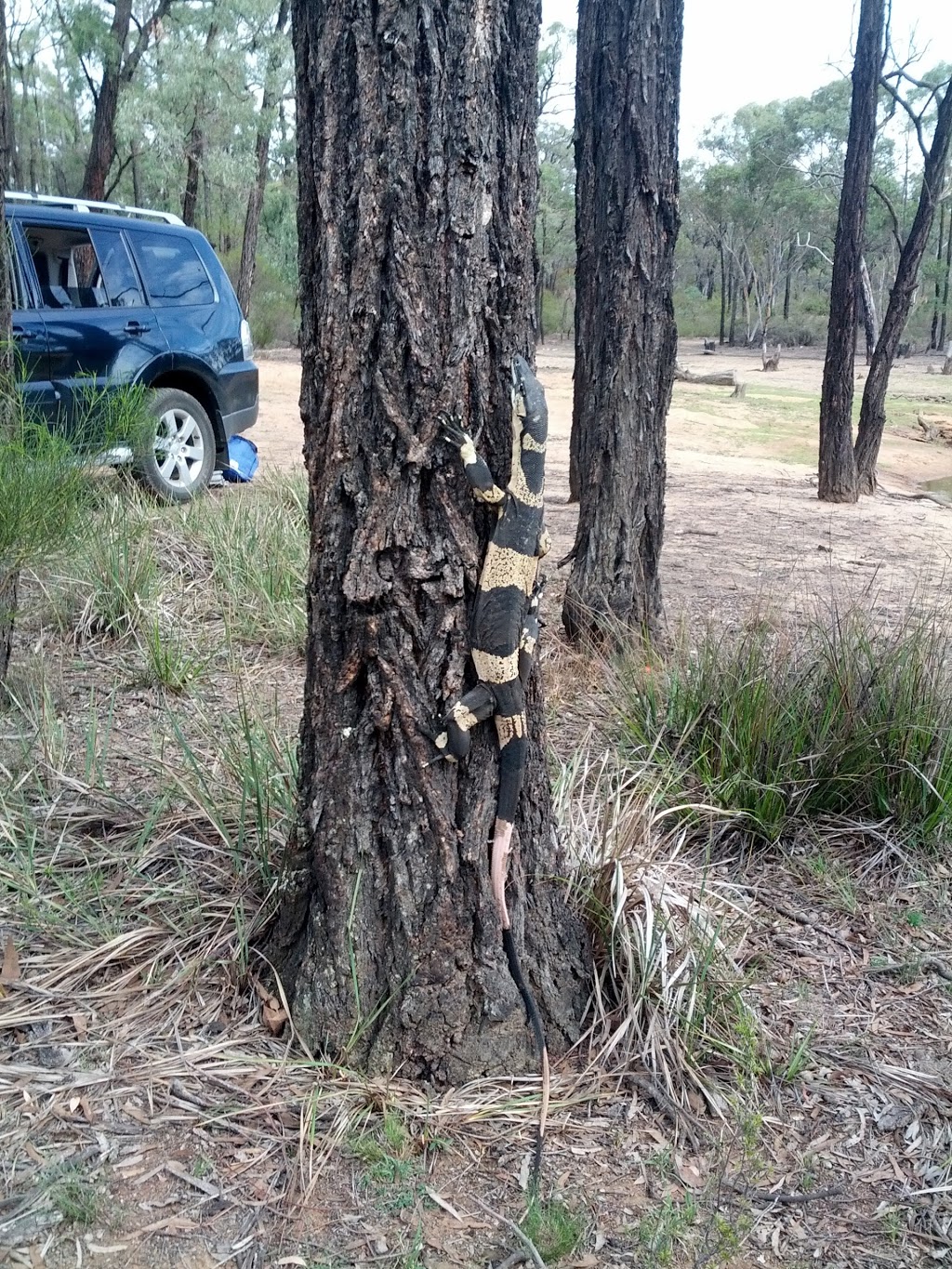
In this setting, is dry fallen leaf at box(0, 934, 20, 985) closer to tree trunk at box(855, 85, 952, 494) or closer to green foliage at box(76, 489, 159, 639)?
green foliage at box(76, 489, 159, 639)

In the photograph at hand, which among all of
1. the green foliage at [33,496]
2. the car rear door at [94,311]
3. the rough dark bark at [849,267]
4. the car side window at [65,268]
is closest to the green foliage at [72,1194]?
the green foliage at [33,496]

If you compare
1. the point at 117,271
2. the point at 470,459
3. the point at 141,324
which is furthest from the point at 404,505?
the point at 117,271

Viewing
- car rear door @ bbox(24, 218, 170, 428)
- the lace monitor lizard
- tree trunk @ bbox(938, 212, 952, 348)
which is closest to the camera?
the lace monitor lizard

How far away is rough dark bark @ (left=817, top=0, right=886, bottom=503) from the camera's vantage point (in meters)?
9.83

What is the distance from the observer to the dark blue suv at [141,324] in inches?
267

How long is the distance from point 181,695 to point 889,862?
2.97 meters

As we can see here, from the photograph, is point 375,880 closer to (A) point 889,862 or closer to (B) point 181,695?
(A) point 889,862

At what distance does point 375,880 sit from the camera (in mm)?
2344

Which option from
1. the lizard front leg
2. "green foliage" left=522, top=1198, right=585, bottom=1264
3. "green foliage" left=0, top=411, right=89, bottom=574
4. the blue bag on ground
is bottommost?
"green foliage" left=522, top=1198, right=585, bottom=1264

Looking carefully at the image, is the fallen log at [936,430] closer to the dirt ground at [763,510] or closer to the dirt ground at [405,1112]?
the dirt ground at [763,510]

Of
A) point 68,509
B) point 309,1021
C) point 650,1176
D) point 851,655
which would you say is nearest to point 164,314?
point 68,509

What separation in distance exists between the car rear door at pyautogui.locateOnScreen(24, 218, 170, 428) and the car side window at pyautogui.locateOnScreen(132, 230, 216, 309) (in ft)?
0.44

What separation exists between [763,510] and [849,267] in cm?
310

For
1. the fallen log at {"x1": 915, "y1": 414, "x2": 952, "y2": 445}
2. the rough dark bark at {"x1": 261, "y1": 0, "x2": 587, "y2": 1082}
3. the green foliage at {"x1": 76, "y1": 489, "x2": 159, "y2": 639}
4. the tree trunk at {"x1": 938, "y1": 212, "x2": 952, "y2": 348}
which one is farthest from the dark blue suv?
the tree trunk at {"x1": 938, "y1": 212, "x2": 952, "y2": 348}
